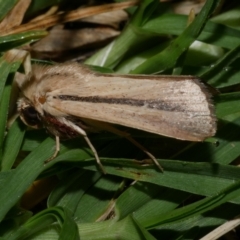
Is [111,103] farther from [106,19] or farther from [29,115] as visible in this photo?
[106,19]

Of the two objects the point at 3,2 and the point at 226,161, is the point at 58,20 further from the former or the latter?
the point at 226,161

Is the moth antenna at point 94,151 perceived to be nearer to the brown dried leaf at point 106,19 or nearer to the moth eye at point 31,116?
the moth eye at point 31,116

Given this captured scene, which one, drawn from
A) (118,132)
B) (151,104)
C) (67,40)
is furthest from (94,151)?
(67,40)

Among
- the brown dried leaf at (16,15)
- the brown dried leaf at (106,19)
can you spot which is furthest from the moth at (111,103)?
the brown dried leaf at (106,19)

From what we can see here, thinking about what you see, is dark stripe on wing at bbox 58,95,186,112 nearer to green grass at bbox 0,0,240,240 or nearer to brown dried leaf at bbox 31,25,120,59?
green grass at bbox 0,0,240,240

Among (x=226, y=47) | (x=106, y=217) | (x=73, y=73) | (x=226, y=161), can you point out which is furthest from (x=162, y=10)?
(x=106, y=217)

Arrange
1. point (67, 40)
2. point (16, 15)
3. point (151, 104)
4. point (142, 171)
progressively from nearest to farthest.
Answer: point (151, 104) → point (142, 171) → point (16, 15) → point (67, 40)

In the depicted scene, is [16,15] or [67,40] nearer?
[16,15]
